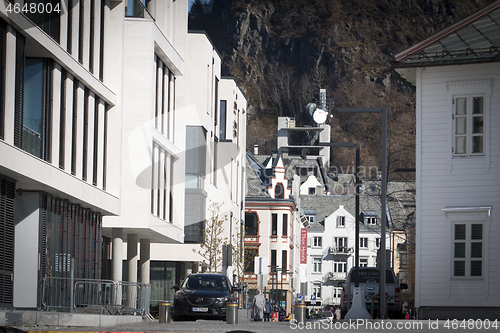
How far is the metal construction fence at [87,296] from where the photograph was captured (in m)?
22.6

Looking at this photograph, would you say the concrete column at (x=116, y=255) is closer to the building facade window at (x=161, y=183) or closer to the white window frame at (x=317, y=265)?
the building facade window at (x=161, y=183)

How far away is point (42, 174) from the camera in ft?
80.4

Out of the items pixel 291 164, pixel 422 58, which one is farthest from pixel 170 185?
pixel 291 164

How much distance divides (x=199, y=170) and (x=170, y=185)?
5406 mm

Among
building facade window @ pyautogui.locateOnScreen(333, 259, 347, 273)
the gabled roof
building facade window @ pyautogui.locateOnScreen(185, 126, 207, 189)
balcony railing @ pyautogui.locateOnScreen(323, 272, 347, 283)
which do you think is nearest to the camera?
the gabled roof

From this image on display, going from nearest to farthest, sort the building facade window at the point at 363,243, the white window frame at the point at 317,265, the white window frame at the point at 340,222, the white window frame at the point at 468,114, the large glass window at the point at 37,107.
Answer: the large glass window at the point at 37,107 → the white window frame at the point at 468,114 → the white window frame at the point at 317,265 → the building facade window at the point at 363,243 → the white window frame at the point at 340,222

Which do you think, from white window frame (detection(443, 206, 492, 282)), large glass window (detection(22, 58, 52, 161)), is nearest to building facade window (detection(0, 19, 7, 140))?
large glass window (detection(22, 58, 52, 161))

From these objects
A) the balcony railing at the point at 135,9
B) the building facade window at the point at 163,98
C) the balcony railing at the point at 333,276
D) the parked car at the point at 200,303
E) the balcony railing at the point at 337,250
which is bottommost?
the balcony railing at the point at 333,276

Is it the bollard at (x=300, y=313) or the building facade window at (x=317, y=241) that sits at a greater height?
Answer: the bollard at (x=300, y=313)

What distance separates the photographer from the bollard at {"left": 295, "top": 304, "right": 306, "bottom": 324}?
23116 mm

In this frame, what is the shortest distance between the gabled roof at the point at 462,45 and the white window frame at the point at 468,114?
0.81 m

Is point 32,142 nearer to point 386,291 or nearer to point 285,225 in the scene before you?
point 386,291

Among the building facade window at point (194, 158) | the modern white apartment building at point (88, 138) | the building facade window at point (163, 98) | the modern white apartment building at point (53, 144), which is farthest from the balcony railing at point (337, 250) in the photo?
the modern white apartment building at point (53, 144)

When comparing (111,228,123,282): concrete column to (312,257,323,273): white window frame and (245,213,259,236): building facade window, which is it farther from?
(312,257,323,273): white window frame
